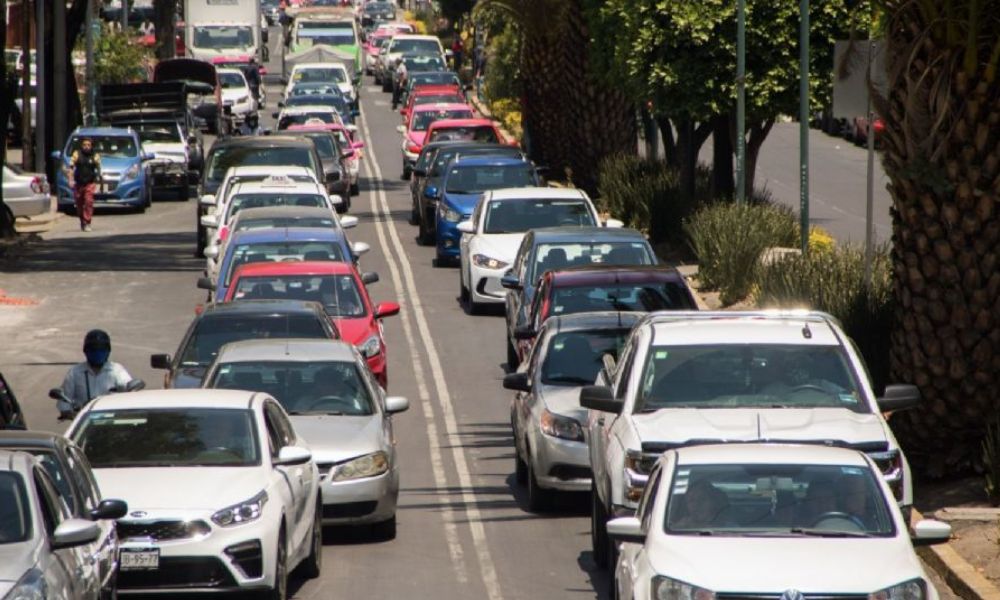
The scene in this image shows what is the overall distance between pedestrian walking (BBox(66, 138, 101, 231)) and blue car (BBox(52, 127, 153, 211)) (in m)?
1.75

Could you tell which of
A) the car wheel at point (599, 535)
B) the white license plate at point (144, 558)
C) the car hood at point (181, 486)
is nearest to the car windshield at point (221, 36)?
the car wheel at point (599, 535)

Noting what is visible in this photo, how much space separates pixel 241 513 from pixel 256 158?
2379 centimetres

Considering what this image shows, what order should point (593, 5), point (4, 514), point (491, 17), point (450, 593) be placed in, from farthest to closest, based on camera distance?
point (491, 17) → point (593, 5) → point (450, 593) → point (4, 514)

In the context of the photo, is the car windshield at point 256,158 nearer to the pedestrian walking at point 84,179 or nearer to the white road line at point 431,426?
the white road line at point 431,426

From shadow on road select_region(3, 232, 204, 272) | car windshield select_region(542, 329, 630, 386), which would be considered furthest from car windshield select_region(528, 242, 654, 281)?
shadow on road select_region(3, 232, 204, 272)

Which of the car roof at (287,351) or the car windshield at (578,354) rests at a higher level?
the car roof at (287,351)

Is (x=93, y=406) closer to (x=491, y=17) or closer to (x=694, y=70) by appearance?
(x=694, y=70)

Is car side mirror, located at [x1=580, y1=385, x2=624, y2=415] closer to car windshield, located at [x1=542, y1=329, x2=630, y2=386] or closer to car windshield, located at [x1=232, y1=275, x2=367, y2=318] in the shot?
car windshield, located at [x1=542, y1=329, x2=630, y2=386]

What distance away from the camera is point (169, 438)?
13344 millimetres

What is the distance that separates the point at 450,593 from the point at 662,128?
1112 inches

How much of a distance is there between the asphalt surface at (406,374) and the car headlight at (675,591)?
11.2ft

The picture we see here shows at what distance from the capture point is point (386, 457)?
1518 centimetres

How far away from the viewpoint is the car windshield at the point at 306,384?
1587 centimetres

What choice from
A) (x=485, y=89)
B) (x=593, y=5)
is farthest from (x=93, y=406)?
(x=485, y=89)
